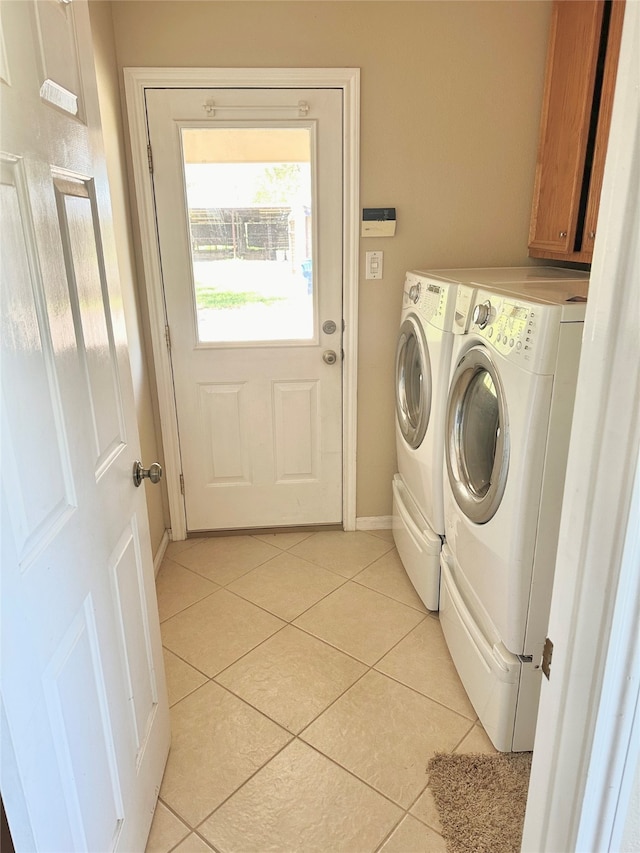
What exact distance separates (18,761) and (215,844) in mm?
898

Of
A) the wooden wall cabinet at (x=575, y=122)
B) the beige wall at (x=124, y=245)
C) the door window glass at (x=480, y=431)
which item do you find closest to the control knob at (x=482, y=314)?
the door window glass at (x=480, y=431)

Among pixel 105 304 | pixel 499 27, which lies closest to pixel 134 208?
pixel 105 304

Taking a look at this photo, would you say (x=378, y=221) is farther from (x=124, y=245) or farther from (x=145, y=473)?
(x=145, y=473)

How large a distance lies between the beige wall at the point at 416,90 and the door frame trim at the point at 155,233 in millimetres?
47

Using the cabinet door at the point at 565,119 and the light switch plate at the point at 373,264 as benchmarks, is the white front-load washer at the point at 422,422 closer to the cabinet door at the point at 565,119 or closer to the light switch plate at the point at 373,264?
the light switch plate at the point at 373,264

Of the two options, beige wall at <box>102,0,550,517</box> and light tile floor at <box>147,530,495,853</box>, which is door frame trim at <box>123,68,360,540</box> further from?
light tile floor at <box>147,530,495,853</box>

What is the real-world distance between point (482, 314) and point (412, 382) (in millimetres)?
835

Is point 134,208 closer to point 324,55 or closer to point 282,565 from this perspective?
point 324,55

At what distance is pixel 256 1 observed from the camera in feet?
7.39

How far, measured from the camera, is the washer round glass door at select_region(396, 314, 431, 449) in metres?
2.15

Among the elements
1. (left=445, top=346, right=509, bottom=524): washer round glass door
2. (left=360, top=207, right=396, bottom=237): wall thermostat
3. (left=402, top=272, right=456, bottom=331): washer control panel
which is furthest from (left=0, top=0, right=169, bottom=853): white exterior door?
(left=360, top=207, right=396, bottom=237): wall thermostat

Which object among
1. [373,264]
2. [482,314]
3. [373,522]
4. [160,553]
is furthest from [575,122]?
[160,553]

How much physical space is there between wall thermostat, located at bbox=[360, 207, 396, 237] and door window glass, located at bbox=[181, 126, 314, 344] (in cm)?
25

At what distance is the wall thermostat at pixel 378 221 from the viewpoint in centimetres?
251
